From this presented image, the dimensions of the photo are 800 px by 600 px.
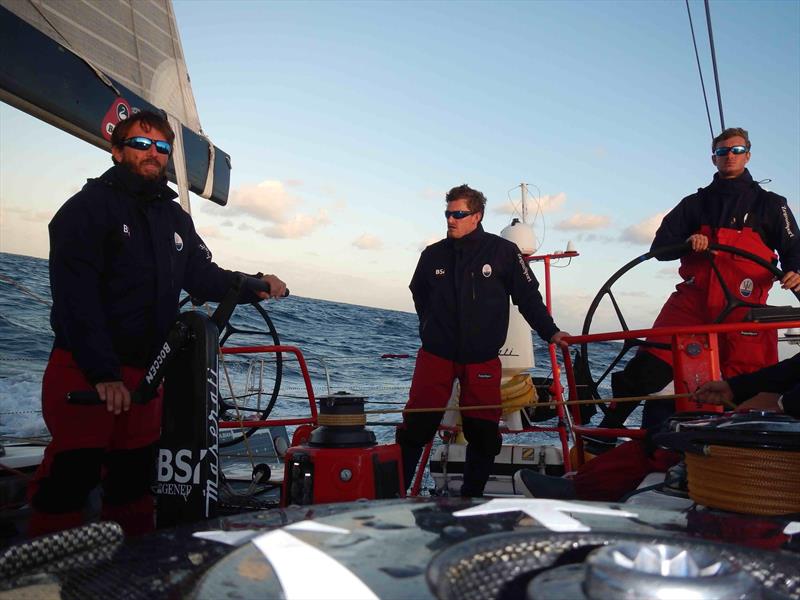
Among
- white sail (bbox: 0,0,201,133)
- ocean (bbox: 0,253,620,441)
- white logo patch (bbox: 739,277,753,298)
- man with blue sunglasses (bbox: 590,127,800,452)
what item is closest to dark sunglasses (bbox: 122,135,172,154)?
white sail (bbox: 0,0,201,133)

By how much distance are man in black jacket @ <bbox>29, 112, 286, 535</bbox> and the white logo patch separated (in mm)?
2469

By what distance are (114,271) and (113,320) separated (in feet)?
0.53

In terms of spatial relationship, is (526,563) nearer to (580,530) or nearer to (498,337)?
(580,530)

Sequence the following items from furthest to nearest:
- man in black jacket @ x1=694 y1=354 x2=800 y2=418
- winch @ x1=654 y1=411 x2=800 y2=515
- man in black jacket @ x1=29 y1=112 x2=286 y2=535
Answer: man in black jacket @ x1=694 y1=354 x2=800 y2=418 < man in black jacket @ x1=29 y1=112 x2=286 y2=535 < winch @ x1=654 y1=411 x2=800 y2=515

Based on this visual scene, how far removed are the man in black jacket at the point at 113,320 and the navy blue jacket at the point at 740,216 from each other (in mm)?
2509

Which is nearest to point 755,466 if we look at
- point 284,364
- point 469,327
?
point 469,327

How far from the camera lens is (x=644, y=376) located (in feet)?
12.6

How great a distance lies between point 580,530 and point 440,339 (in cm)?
299

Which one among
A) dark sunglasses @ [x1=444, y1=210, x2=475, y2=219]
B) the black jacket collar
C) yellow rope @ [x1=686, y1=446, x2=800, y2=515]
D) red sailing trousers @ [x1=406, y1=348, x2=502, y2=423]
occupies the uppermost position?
dark sunglasses @ [x1=444, y1=210, x2=475, y2=219]

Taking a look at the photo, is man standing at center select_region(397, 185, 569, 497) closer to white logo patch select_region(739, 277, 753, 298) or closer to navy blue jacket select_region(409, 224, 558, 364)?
navy blue jacket select_region(409, 224, 558, 364)

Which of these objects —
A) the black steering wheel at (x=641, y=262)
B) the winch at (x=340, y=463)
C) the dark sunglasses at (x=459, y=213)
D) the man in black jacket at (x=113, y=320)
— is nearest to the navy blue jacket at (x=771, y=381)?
the black steering wheel at (x=641, y=262)

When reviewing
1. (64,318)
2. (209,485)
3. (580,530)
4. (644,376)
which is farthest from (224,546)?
(644,376)

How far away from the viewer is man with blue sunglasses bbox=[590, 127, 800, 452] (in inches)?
148

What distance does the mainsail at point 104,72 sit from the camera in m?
2.97
